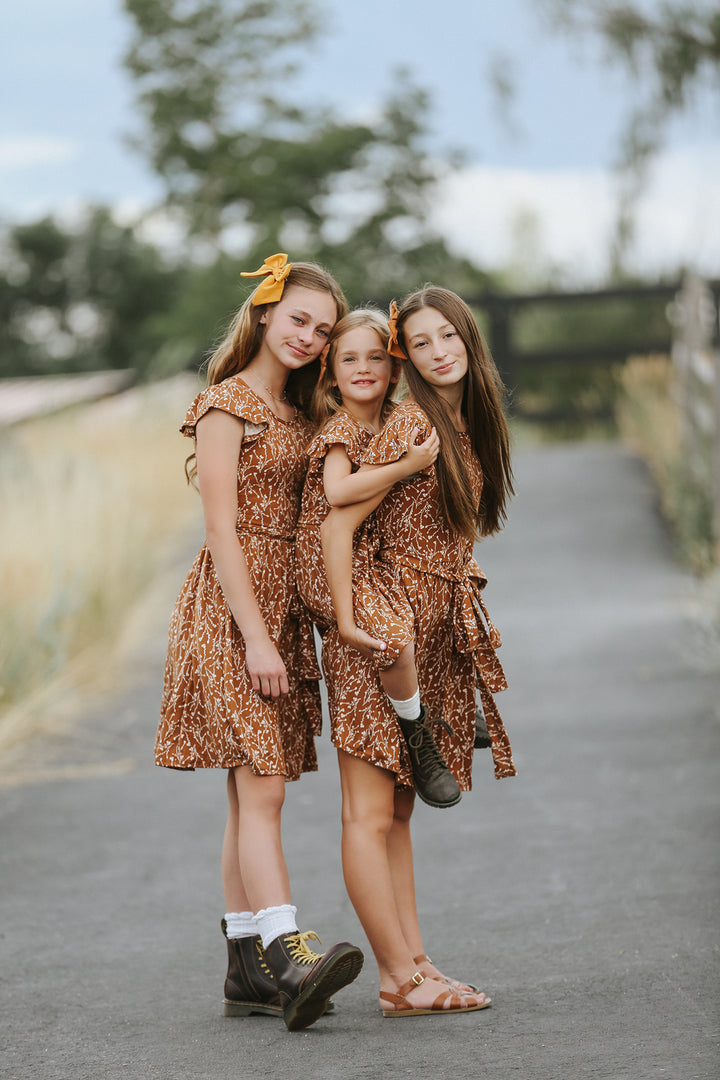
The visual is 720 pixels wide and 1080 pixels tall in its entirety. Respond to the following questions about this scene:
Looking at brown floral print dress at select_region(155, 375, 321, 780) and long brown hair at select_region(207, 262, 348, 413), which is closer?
brown floral print dress at select_region(155, 375, 321, 780)

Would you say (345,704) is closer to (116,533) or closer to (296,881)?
(296,881)

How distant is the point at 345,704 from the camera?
3.39 metres

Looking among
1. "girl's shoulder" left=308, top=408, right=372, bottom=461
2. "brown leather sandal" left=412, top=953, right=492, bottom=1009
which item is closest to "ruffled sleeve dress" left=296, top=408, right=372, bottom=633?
"girl's shoulder" left=308, top=408, right=372, bottom=461

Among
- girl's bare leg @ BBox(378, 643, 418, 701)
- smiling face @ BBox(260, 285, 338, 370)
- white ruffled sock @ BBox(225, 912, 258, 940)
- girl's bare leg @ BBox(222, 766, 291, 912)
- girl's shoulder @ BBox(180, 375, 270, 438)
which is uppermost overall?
smiling face @ BBox(260, 285, 338, 370)

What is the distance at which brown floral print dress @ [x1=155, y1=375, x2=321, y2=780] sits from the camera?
11.2ft

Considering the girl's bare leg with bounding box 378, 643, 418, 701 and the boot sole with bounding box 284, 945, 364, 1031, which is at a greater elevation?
the girl's bare leg with bounding box 378, 643, 418, 701

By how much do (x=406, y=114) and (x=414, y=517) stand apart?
1055 inches

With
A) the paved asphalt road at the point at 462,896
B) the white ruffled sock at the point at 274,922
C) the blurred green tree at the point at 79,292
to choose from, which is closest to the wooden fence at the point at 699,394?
the paved asphalt road at the point at 462,896

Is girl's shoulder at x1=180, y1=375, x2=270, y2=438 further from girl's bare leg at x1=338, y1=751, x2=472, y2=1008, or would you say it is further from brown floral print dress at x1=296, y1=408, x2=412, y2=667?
girl's bare leg at x1=338, y1=751, x2=472, y2=1008

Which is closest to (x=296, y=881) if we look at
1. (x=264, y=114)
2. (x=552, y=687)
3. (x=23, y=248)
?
(x=552, y=687)

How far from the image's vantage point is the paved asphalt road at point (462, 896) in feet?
10.4

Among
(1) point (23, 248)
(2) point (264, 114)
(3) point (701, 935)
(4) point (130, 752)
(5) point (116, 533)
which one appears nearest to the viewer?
(3) point (701, 935)

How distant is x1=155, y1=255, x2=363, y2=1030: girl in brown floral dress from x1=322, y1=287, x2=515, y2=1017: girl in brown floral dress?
0.16 m

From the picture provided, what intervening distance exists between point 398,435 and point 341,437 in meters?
0.14
